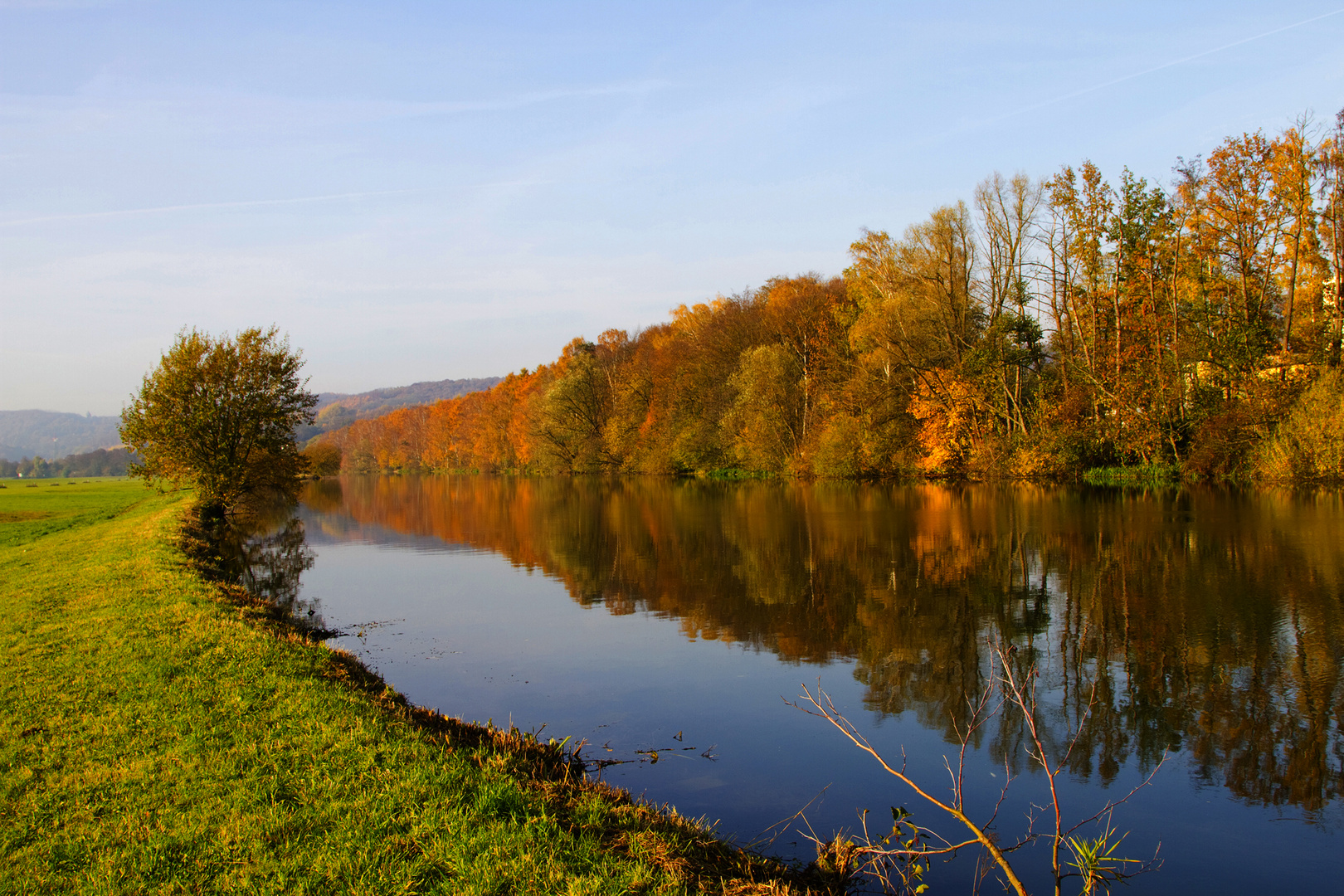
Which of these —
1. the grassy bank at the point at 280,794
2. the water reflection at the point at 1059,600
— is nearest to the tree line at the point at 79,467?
the water reflection at the point at 1059,600

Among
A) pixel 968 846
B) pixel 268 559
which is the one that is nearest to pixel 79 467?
pixel 268 559

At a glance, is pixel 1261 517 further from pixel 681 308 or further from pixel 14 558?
pixel 681 308

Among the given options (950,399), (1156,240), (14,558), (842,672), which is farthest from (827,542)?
(1156,240)

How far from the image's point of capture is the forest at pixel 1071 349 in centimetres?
2958

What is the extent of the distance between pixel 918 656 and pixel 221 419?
1105 inches

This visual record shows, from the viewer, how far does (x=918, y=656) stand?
920 cm

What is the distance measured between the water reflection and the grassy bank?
12.5 feet

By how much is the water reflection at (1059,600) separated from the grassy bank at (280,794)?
3796 mm

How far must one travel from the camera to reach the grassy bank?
386cm

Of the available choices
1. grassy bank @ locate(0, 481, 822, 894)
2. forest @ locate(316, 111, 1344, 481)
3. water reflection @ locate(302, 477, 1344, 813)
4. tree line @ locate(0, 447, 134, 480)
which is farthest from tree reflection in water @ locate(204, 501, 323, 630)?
tree line @ locate(0, 447, 134, 480)

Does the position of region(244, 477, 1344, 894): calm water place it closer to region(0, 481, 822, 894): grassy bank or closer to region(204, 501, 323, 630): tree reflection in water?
region(204, 501, 323, 630): tree reflection in water

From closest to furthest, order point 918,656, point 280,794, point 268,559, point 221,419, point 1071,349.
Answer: point 280,794 → point 918,656 → point 268,559 → point 221,419 → point 1071,349

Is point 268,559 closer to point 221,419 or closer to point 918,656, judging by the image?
point 221,419

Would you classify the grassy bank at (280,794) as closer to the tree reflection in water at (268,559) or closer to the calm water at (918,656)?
the calm water at (918,656)
